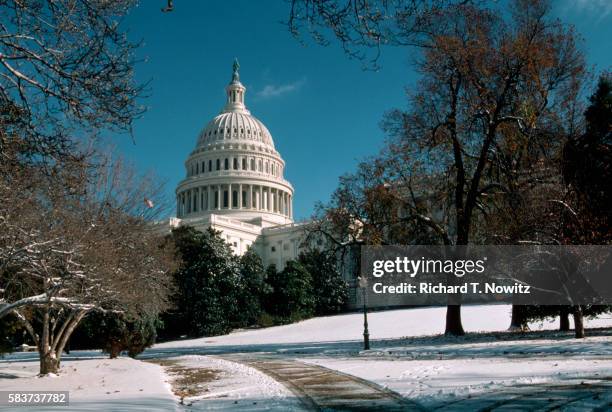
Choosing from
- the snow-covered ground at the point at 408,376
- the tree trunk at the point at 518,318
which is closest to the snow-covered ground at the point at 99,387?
the snow-covered ground at the point at 408,376

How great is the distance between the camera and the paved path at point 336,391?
10.5 m

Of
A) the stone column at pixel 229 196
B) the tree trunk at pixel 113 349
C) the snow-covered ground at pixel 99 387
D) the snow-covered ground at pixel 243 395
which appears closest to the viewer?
the snow-covered ground at pixel 243 395

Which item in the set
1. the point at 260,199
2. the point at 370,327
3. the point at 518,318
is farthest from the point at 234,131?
the point at 518,318

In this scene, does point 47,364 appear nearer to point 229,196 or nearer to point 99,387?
point 99,387

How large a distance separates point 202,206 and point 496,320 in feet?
275

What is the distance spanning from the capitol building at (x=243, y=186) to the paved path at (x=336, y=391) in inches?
3625

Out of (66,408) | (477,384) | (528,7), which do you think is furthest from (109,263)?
(528,7)

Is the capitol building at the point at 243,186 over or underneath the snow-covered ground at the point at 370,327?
over

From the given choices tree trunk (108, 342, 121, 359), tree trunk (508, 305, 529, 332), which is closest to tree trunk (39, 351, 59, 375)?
tree trunk (108, 342, 121, 359)

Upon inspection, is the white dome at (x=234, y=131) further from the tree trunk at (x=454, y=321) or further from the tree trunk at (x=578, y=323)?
the tree trunk at (x=578, y=323)

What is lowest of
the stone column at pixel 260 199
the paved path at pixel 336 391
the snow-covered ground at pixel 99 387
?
the snow-covered ground at pixel 99 387

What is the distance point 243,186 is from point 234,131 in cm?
1401

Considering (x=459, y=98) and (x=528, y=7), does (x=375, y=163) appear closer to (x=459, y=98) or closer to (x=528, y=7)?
(x=459, y=98)

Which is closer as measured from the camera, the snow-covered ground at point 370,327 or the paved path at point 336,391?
the paved path at point 336,391
